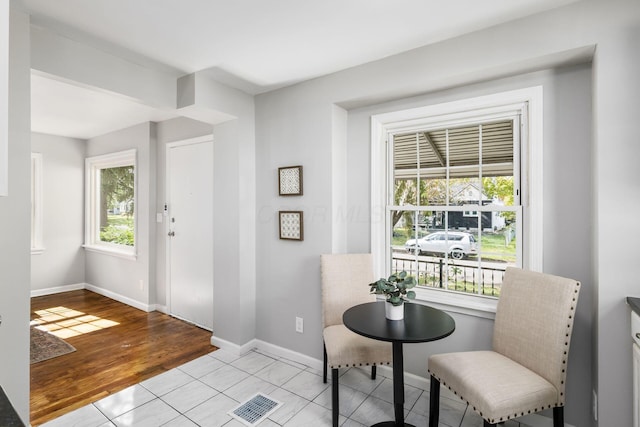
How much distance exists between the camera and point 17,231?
189 centimetres

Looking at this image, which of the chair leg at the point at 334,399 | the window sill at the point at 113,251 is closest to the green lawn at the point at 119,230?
the window sill at the point at 113,251

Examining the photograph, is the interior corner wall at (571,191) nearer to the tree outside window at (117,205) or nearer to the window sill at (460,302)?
the window sill at (460,302)

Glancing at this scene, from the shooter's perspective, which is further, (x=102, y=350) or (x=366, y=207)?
(x=102, y=350)

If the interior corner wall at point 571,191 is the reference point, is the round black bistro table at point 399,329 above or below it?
below

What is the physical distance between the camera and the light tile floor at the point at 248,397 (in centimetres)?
212

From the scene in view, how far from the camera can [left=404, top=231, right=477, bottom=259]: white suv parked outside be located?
245cm

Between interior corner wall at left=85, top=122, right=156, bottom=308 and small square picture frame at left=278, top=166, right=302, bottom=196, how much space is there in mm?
2226

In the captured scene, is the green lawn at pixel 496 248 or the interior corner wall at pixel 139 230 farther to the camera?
the interior corner wall at pixel 139 230

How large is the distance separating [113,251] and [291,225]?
132 inches

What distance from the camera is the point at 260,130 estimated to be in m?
3.21

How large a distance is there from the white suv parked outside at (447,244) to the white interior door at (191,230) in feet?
7.57

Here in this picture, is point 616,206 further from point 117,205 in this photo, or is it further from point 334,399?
point 117,205

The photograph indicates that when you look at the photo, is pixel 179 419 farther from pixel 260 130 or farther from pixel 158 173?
pixel 158 173

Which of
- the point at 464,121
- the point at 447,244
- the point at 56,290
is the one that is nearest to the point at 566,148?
the point at 464,121
